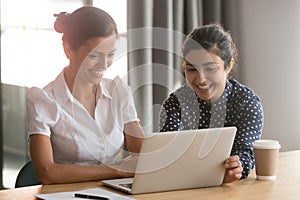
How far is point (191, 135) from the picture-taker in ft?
5.71

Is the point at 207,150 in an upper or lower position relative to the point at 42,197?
upper

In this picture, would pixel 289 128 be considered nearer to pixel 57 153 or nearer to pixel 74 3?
pixel 74 3

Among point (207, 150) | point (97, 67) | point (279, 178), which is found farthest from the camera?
point (97, 67)

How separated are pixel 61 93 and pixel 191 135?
0.68m

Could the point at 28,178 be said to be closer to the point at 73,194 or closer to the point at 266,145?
the point at 73,194

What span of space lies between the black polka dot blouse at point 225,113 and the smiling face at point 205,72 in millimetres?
61

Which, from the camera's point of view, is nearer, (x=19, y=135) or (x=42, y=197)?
(x=42, y=197)

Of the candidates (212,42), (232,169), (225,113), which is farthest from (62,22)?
(232,169)

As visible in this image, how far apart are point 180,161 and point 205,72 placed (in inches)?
20.5

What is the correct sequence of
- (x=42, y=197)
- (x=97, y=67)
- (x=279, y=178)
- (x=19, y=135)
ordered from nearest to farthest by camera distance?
1. (x=42, y=197)
2. (x=279, y=178)
3. (x=97, y=67)
4. (x=19, y=135)

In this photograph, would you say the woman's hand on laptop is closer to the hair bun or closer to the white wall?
the hair bun

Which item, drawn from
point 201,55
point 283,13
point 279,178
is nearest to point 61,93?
point 201,55

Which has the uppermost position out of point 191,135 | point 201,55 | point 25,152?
point 201,55

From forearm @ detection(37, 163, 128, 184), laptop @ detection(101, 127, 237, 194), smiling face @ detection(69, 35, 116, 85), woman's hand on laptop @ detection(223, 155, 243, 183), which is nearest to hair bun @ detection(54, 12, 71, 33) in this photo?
smiling face @ detection(69, 35, 116, 85)
